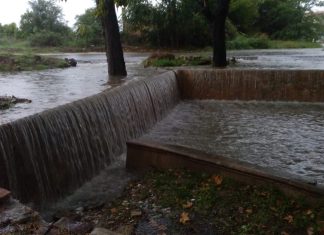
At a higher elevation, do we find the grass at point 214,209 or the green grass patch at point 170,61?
the green grass patch at point 170,61

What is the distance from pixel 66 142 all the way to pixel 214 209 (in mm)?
2361

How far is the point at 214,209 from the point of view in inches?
201

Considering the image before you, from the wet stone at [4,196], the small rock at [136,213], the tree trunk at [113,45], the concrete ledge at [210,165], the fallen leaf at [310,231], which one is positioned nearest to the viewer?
the wet stone at [4,196]

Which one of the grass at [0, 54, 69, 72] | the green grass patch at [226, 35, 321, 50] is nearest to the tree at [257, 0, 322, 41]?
the green grass patch at [226, 35, 321, 50]

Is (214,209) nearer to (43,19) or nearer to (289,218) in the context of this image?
(289,218)

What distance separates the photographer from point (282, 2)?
132 feet

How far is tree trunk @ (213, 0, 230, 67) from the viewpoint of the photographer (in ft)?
48.3

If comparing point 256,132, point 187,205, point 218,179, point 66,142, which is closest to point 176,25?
point 256,132

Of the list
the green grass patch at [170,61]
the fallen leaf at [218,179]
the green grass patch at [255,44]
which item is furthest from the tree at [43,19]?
the fallen leaf at [218,179]

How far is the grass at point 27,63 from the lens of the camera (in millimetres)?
14375

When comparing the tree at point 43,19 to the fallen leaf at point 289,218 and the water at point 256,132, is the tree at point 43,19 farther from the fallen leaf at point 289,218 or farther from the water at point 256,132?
the fallen leaf at point 289,218

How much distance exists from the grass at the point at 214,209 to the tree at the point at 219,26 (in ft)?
31.8

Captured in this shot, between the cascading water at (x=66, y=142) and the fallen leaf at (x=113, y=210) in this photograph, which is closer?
the fallen leaf at (x=113, y=210)

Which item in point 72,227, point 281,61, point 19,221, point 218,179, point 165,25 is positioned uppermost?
point 165,25
